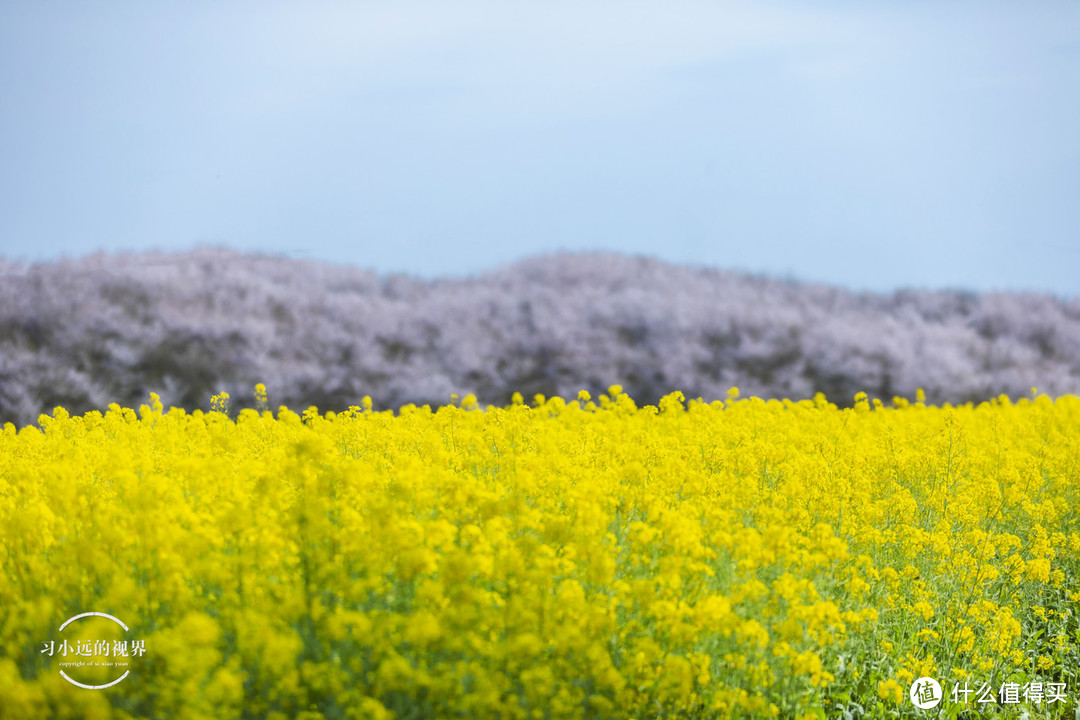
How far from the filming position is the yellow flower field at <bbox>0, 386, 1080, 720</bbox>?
2619 millimetres

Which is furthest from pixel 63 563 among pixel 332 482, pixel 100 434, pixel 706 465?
pixel 706 465

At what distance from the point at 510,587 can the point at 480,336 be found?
9321mm

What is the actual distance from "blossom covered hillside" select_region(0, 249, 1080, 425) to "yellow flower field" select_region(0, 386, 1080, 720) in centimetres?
535

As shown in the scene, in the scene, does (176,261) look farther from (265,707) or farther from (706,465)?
(265,707)

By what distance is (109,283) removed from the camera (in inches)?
444

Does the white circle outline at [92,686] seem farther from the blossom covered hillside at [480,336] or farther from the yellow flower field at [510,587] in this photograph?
the blossom covered hillside at [480,336]

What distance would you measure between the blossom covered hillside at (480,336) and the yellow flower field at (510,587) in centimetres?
535

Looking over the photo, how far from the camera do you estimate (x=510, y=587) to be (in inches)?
117

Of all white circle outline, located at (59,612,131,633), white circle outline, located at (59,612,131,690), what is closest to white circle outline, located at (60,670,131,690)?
white circle outline, located at (59,612,131,690)

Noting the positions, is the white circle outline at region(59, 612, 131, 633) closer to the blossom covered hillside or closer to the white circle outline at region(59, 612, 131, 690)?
the white circle outline at region(59, 612, 131, 690)

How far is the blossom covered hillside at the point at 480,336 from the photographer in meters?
10.3

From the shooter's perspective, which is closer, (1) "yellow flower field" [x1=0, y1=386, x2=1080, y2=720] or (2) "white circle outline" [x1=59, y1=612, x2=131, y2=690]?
(2) "white circle outline" [x1=59, y1=612, x2=131, y2=690]

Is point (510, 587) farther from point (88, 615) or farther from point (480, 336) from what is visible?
point (480, 336)

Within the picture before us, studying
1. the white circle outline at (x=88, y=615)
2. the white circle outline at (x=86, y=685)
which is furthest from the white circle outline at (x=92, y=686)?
the white circle outline at (x=88, y=615)
